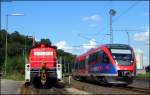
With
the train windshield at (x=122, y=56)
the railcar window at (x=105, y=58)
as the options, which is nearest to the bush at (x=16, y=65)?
the railcar window at (x=105, y=58)

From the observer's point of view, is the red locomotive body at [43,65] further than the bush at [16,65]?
No

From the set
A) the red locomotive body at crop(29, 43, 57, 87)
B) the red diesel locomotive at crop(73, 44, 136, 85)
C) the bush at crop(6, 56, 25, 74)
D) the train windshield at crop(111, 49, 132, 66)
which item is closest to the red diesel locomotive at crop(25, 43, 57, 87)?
the red locomotive body at crop(29, 43, 57, 87)

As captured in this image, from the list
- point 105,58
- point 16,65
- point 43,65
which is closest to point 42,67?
point 43,65

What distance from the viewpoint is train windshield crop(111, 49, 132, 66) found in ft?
127

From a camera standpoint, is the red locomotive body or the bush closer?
the red locomotive body

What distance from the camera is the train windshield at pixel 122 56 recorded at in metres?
38.6

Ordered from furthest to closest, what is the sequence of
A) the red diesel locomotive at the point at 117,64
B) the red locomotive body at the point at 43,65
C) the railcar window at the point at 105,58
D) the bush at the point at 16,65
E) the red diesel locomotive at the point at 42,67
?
the bush at the point at 16,65 → the railcar window at the point at 105,58 → the red diesel locomotive at the point at 117,64 → the red diesel locomotive at the point at 42,67 → the red locomotive body at the point at 43,65

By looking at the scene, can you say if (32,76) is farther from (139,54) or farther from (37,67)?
(139,54)

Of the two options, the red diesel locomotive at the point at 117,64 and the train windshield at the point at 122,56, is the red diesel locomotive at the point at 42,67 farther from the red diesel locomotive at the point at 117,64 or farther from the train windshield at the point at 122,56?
the train windshield at the point at 122,56

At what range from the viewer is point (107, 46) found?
131ft

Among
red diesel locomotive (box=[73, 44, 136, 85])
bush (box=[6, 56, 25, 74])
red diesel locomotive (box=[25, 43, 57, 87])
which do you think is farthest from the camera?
bush (box=[6, 56, 25, 74])

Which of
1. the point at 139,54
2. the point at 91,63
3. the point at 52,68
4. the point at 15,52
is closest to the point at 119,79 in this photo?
the point at 52,68

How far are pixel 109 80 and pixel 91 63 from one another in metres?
8.32

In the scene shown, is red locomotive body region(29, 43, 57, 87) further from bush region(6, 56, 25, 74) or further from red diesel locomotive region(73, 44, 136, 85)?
bush region(6, 56, 25, 74)
